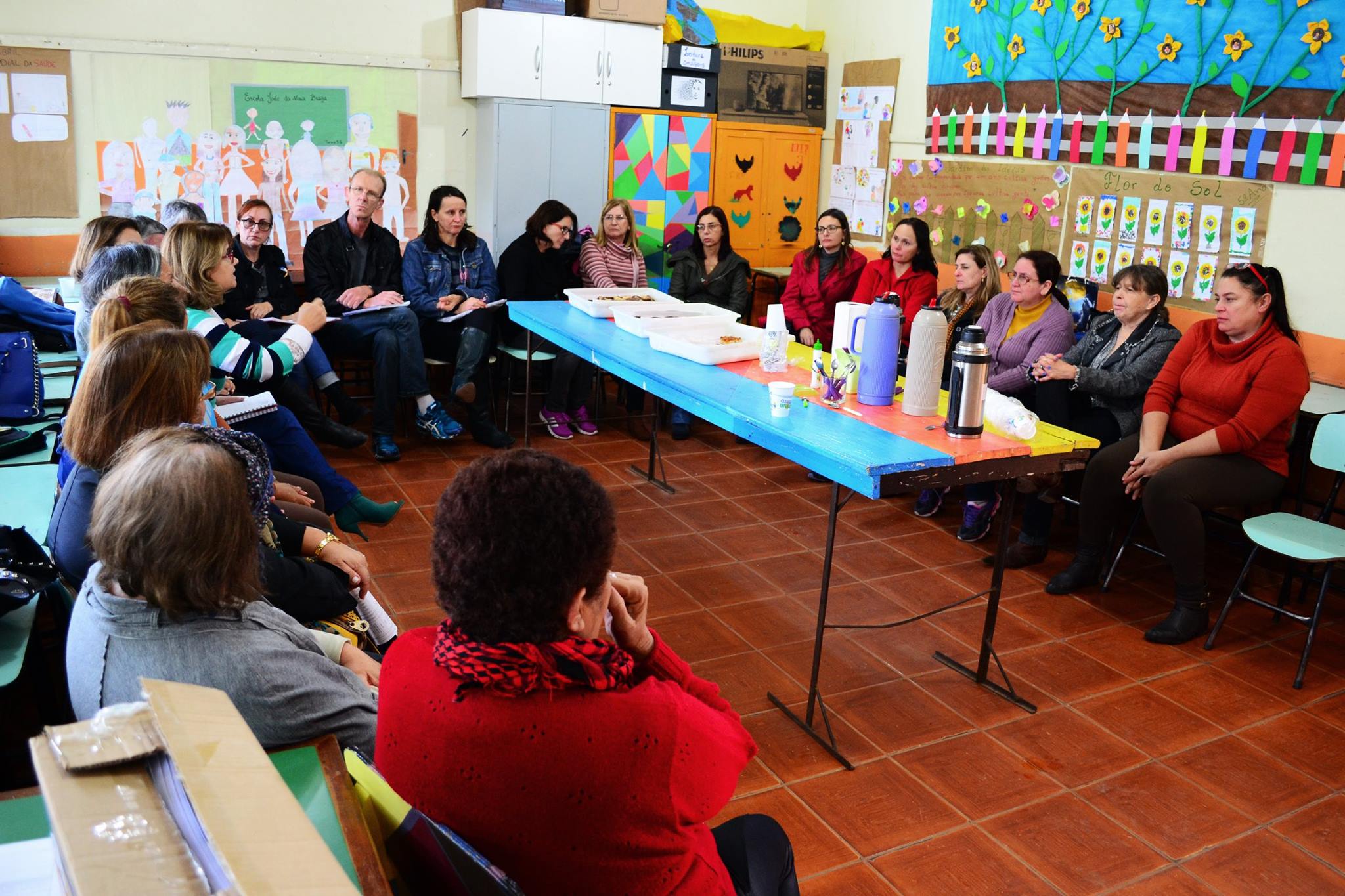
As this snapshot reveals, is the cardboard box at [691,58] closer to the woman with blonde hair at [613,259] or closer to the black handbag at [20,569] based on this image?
the woman with blonde hair at [613,259]

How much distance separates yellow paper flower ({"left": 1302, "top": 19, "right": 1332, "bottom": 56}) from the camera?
4.04 m

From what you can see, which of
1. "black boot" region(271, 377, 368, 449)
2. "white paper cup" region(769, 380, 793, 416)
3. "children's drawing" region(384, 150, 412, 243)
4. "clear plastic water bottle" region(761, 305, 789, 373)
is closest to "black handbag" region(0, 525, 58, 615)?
"white paper cup" region(769, 380, 793, 416)

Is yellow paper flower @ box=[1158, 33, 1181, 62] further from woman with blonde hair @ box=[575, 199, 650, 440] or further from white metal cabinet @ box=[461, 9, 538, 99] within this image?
white metal cabinet @ box=[461, 9, 538, 99]

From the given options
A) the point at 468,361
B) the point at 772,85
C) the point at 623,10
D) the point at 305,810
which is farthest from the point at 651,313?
the point at 305,810

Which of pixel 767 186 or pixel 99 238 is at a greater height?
pixel 767 186

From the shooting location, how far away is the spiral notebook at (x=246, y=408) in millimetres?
3270

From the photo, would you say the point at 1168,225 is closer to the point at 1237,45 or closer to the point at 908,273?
the point at 1237,45

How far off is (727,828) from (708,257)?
4500 millimetres

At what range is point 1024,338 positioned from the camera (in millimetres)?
4387

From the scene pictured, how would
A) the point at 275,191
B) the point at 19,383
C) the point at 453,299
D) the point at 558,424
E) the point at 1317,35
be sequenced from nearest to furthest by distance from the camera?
the point at 19,383, the point at 1317,35, the point at 453,299, the point at 558,424, the point at 275,191

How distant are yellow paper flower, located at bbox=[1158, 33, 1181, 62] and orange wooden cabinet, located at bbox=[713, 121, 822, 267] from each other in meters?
2.59

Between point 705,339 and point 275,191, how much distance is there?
3.19 m

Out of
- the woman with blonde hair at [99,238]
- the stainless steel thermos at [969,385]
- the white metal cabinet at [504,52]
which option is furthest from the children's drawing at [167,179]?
the stainless steel thermos at [969,385]

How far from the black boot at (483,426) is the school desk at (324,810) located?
390cm
